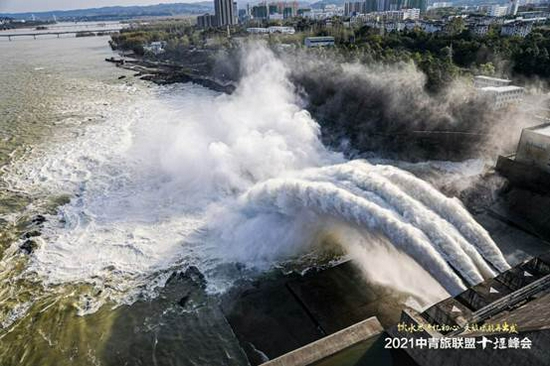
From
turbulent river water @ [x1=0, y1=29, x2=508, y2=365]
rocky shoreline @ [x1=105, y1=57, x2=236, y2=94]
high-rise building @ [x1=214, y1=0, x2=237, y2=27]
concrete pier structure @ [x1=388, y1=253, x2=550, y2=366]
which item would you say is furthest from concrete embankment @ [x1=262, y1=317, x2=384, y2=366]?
high-rise building @ [x1=214, y1=0, x2=237, y2=27]

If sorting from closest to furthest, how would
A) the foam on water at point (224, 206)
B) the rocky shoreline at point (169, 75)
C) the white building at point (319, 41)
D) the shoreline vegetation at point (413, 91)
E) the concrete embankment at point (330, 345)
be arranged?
the concrete embankment at point (330, 345), the foam on water at point (224, 206), the shoreline vegetation at point (413, 91), the rocky shoreline at point (169, 75), the white building at point (319, 41)

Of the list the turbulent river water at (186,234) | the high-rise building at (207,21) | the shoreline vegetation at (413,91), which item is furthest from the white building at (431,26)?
the high-rise building at (207,21)

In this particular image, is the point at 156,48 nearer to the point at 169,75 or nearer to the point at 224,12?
the point at 169,75

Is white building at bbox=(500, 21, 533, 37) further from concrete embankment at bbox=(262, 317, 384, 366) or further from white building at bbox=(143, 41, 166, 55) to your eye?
white building at bbox=(143, 41, 166, 55)

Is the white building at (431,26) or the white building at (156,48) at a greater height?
the white building at (431,26)

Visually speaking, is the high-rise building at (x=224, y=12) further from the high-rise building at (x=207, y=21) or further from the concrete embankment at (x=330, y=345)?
the concrete embankment at (x=330, y=345)

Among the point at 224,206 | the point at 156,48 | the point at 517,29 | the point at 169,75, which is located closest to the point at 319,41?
the point at 169,75
